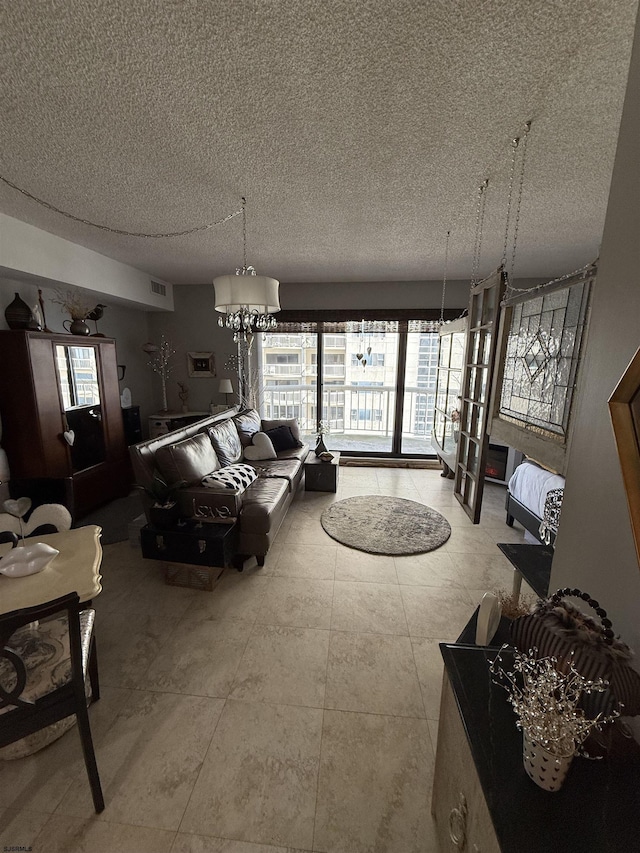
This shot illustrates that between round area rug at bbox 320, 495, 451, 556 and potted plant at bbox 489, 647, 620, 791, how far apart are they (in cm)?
217

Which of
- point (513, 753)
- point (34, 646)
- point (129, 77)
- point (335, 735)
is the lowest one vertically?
point (335, 735)

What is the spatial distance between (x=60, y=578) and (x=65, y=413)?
2399 mm

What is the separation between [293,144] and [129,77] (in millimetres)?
709

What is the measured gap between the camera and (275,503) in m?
2.78

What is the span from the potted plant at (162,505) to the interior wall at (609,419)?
7.41ft

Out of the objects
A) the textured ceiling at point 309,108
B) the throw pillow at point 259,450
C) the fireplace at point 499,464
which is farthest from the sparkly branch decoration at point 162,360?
the fireplace at point 499,464

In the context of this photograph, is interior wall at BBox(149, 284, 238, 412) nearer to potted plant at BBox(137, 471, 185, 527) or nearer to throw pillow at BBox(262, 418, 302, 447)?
throw pillow at BBox(262, 418, 302, 447)

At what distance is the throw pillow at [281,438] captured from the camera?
4.20 m

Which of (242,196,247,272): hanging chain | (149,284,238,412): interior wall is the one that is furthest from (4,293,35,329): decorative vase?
(149,284,238,412): interior wall

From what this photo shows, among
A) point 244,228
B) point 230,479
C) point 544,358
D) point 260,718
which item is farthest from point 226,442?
point 544,358

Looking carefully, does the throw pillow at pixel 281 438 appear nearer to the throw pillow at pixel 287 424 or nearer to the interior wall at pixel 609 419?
the throw pillow at pixel 287 424

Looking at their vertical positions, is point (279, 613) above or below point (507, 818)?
below

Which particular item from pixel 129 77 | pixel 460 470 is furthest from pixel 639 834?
pixel 460 470

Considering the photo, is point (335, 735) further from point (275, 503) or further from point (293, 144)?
point (293, 144)
